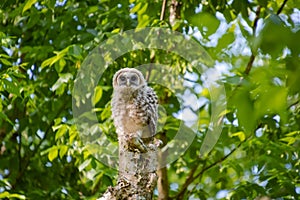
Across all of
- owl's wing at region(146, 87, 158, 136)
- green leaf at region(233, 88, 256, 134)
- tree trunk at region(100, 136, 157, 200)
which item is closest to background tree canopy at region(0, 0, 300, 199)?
owl's wing at region(146, 87, 158, 136)

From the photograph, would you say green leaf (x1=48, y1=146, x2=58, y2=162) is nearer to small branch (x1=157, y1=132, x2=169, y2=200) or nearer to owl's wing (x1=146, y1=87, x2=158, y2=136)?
small branch (x1=157, y1=132, x2=169, y2=200)

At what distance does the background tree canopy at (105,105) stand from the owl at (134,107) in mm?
635

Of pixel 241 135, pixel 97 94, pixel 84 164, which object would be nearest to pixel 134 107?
pixel 84 164

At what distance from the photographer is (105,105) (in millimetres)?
3891

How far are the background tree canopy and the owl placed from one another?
0.64m

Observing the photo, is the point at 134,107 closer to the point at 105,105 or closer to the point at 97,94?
the point at 97,94

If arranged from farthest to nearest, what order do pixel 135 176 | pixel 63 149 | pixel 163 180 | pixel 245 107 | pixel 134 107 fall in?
pixel 163 180, pixel 63 149, pixel 134 107, pixel 135 176, pixel 245 107

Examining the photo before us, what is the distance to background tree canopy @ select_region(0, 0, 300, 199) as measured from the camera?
133 inches

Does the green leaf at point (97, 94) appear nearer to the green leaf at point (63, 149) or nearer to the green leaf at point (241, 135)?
the green leaf at point (63, 149)

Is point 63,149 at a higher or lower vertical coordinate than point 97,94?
lower

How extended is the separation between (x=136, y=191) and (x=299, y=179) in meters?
1.76

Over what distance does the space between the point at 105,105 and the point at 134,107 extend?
1631 mm

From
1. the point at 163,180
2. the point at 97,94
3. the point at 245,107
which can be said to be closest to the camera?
the point at 245,107

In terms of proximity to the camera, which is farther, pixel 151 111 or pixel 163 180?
pixel 163 180
